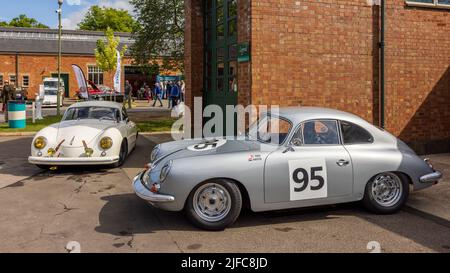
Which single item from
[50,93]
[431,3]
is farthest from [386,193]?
[50,93]

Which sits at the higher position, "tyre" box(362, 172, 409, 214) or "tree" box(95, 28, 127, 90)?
"tree" box(95, 28, 127, 90)

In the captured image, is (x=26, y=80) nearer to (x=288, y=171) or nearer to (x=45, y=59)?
(x=45, y=59)

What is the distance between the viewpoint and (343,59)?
8930 mm

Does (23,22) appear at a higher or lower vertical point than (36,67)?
higher

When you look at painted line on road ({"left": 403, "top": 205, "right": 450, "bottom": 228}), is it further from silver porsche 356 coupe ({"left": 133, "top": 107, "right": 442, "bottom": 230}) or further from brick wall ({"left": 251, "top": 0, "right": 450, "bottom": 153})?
brick wall ({"left": 251, "top": 0, "right": 450, "bottom": 153})

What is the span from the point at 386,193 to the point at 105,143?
519cm

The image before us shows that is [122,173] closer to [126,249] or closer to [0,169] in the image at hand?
[0,169]

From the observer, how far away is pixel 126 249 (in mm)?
4219

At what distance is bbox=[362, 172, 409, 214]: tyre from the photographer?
212 inches

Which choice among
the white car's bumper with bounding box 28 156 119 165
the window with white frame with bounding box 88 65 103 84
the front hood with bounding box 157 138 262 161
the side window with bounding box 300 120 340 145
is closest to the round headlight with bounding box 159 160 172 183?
the front hood with bounding box 157 138 262 161

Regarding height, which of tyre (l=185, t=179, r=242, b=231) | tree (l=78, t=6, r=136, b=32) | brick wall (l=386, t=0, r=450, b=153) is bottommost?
tyre (l=185, t=179, r=242, b=231)

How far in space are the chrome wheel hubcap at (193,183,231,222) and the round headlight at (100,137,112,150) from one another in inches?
155
